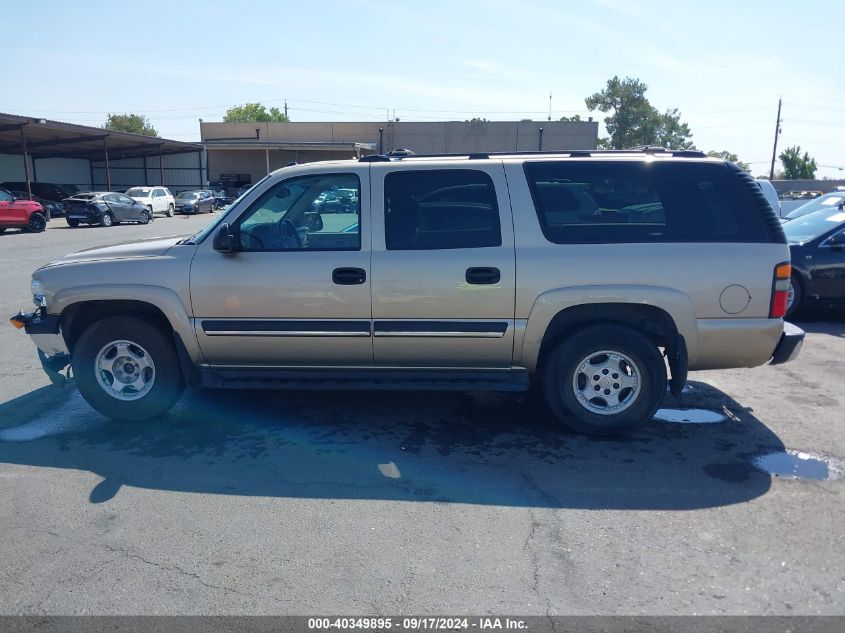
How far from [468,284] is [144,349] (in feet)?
8.54

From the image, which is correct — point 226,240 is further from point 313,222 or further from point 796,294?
point 796,294

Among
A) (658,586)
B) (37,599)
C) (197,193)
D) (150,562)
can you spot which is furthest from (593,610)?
(197,193)

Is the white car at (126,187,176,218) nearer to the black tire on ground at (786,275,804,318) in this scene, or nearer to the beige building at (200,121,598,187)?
the beige building at (200,121,598,187)

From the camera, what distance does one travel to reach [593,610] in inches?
123

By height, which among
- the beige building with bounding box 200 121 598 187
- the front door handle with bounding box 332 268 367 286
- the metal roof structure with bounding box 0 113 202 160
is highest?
the beige building with bounding box 200 121 598 187

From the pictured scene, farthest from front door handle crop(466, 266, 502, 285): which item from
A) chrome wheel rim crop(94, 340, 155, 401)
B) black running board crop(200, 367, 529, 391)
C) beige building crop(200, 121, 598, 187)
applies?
beige building crop(200, 121, 598, 187)

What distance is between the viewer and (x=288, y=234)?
17.6 feet

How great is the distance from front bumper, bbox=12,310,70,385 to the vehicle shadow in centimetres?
45

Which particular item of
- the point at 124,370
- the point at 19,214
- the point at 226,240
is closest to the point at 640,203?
the point at 226,240

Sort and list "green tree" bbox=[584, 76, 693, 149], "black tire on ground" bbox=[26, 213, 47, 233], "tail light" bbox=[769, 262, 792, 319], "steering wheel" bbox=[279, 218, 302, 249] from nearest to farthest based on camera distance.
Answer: "tail light" bbox=[769, 262, 792, 319]
"steering wheel" bbox=[279, 218, 302, 249]
"black tire on ground" bbox=[26, 213, 47, 233]
"green tree" bbox=[584, 76, 693, 149]

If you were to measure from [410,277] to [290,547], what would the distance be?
2.13 metres

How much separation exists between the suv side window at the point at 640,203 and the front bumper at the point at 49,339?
390 centimetres

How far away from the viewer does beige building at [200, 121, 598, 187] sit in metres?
51.9

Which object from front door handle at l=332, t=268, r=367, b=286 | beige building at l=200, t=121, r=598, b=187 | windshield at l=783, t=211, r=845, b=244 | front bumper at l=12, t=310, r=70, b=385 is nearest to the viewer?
front door handle at l=332, t=268, r=367, b=286
